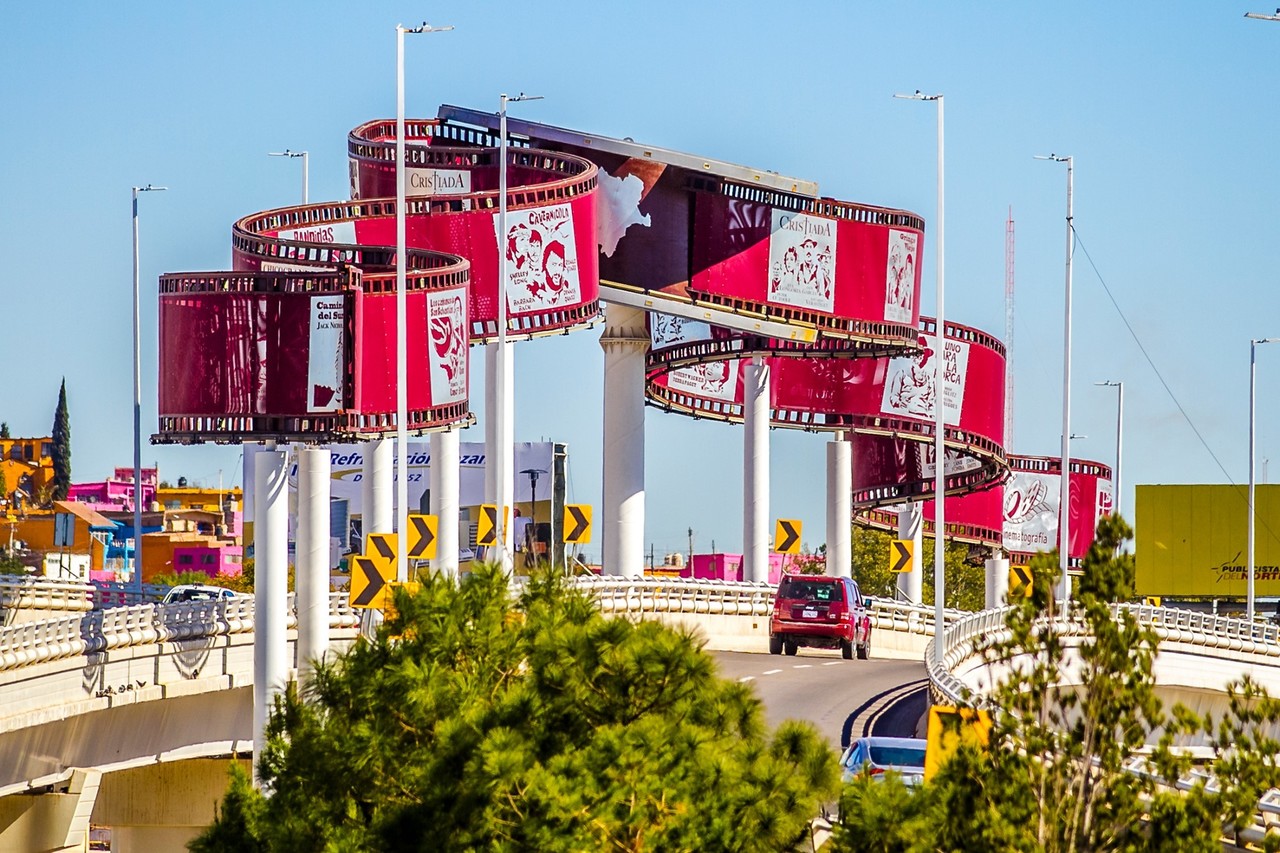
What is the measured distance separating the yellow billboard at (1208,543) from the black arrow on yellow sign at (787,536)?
161 feet

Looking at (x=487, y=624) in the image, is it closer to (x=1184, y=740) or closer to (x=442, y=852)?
(x=442, y=852)

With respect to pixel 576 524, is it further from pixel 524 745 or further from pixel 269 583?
pixel 524 745

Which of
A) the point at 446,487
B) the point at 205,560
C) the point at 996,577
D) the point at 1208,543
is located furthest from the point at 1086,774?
the point at 205,560

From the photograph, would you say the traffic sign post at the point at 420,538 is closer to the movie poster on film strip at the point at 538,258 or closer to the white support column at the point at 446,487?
the white support column at the point at 446,487

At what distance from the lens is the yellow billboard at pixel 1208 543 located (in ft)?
324

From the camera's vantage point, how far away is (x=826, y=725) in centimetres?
3456

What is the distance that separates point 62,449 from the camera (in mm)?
149625

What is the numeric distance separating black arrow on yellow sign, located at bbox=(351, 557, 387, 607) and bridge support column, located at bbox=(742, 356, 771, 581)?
1019 inches

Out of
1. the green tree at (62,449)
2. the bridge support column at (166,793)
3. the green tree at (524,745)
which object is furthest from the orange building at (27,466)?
the green tree at (524,745)

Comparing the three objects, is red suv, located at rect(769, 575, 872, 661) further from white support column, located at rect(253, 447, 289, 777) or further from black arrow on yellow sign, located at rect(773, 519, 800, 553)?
white support column, located at rect(253, 447, 289, 777)

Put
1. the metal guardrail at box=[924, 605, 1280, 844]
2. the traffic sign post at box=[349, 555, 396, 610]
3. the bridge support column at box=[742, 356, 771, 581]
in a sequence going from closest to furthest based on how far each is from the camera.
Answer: the traffic sign post at box=[349, 555, 396, 610]
the metal guardrail at box=[924, 605, 1280, 844]
the bridge support column at box=[742, 356, 771, 581]

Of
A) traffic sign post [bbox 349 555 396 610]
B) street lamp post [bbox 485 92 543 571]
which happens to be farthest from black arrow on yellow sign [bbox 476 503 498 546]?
traffic sign post [bbox 349 555 396 610]

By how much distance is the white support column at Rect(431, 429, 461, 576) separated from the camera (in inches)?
1828

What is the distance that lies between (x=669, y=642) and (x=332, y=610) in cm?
2734
